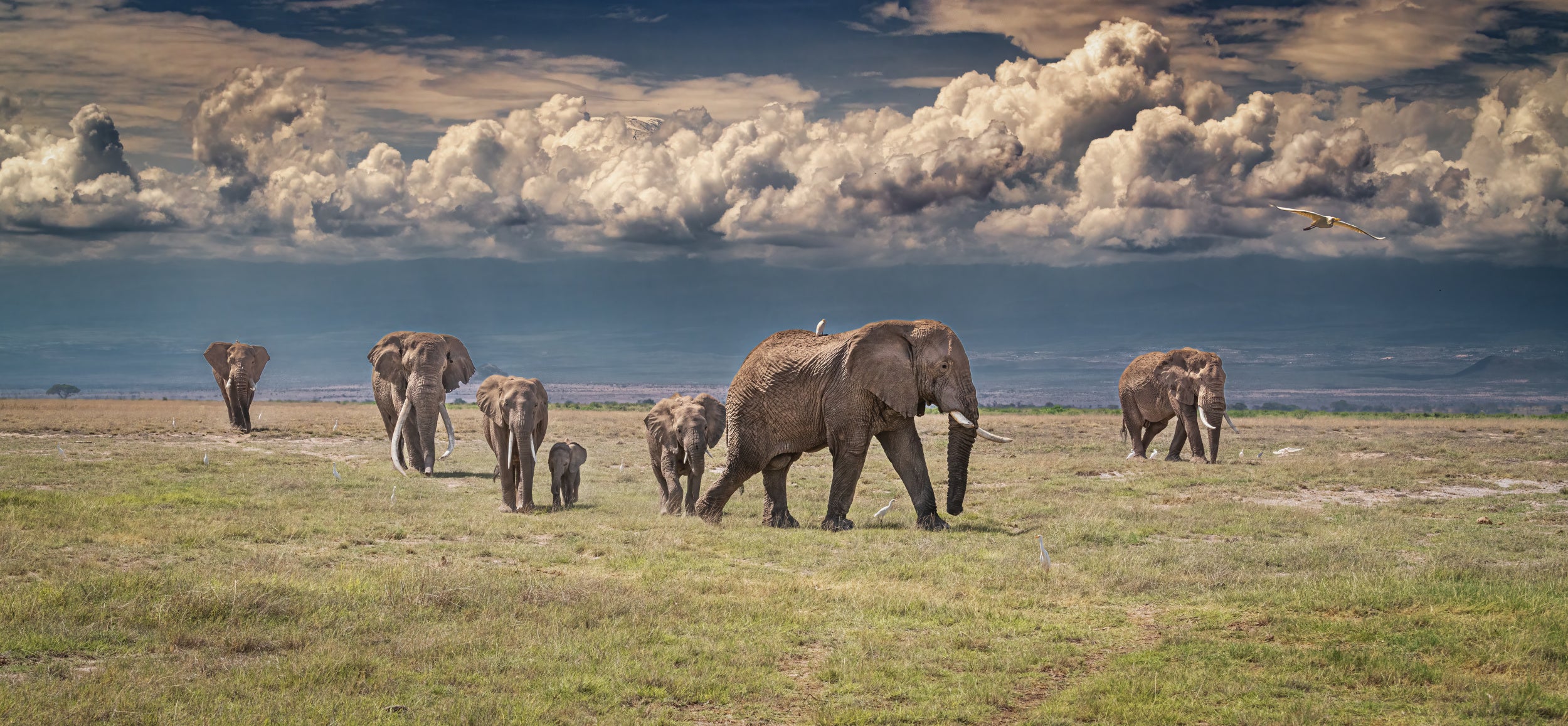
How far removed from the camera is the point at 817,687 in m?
10.7

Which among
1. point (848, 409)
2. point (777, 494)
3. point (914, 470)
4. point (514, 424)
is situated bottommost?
point (777, 494)

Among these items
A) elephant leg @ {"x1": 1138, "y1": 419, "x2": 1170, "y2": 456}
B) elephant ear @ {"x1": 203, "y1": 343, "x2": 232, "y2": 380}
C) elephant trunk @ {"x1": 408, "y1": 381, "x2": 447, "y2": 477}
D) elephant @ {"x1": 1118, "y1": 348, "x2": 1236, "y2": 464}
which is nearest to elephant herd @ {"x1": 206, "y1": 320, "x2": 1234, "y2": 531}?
elephant trunk @ {"x1": 408, "y1": 381, "x2": 447, "y2": 477}

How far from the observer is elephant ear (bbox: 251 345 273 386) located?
2076 inches

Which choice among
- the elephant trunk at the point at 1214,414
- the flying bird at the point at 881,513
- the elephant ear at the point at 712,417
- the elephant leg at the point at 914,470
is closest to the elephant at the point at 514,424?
the elephant ear at the point at 712,417

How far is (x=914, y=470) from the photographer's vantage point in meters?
21.1

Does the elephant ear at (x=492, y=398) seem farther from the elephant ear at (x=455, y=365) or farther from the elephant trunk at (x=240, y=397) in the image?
the elephant trunk at (x=240, y=397)

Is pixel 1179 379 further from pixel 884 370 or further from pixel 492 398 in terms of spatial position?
pixel 492 398

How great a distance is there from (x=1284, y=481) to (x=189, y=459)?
103 feet

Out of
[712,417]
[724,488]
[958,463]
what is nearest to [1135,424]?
[958,463]

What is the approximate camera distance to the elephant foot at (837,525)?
2105 cm

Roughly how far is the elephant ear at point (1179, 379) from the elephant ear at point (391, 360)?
24.7m

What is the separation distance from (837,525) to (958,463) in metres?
2.68

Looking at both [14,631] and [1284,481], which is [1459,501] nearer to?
[1284,481]

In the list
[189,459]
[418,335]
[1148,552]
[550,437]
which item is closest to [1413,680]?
[1148,552]
